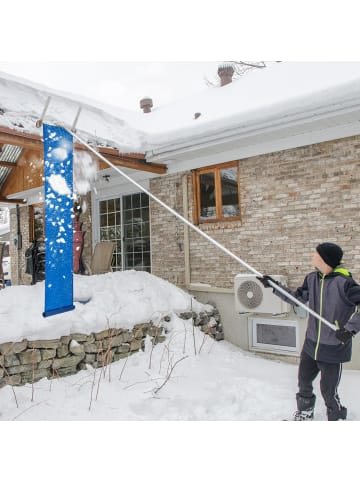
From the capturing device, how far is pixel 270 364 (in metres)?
5.66

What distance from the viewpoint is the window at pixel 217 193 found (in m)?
6.71

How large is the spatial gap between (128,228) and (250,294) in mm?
3833

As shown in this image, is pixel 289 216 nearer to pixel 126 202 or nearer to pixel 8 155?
pixel 126 202

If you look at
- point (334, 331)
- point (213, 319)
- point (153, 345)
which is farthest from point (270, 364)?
point (334, 331)

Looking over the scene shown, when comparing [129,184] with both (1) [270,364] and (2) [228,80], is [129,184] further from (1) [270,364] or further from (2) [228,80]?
(1) [270,364]

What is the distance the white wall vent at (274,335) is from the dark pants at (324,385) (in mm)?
2490

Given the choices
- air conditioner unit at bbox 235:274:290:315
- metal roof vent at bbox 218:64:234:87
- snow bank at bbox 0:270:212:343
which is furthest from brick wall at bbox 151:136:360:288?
metal roof vent at bbox 218:64:234:87

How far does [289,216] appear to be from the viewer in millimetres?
5969

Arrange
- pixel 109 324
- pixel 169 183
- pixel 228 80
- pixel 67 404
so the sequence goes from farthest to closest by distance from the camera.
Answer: pixel 228 80
pixel 169 183
pixel 109 324
pixel 67 404

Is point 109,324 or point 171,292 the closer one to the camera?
point 109,324

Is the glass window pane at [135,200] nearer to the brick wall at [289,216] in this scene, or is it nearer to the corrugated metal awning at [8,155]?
the brick wall at [289,216]

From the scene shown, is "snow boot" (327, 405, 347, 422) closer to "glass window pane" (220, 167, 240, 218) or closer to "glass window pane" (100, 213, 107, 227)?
"glass window pane" (220, 167, 240, 218)

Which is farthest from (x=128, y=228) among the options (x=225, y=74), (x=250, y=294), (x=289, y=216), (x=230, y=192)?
(x=225, y=74)

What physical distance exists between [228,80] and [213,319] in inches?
261
